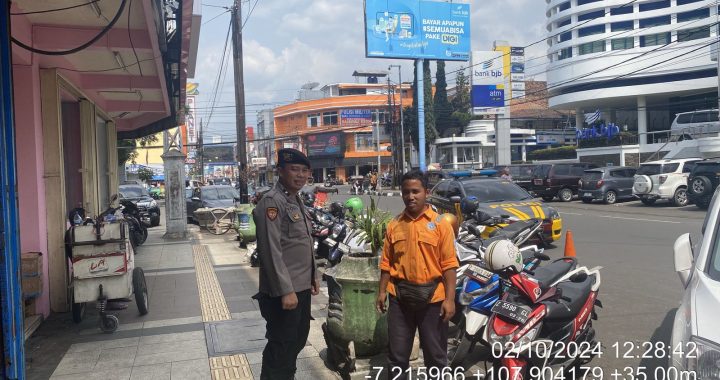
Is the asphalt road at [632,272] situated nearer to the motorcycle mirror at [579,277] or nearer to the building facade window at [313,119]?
the motorcycle mirror at [579,277]

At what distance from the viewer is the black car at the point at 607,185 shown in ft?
74.5

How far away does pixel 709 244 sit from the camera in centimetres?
359

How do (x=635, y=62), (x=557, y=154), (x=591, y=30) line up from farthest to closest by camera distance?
1. (x=591, y=30)
2. (x=635, y=62)
3. (x=557, y=154)

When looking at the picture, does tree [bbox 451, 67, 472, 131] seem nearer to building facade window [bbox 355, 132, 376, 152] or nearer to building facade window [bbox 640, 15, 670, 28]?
building facade window [bbox 355, 132, 376, 152]

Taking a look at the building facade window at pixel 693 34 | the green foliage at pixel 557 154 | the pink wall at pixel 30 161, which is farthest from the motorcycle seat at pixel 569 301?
the building facade window at pixel 693 34

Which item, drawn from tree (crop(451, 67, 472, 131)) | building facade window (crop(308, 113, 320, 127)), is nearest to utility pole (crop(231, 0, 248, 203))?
tree (crop(451, 67, 472, 131))

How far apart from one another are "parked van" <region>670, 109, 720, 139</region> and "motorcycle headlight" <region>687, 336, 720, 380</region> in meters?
33.3

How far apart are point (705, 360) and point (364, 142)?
6188 cm

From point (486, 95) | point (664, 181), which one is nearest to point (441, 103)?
point (486, 95)

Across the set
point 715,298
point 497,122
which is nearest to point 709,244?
point 715,298

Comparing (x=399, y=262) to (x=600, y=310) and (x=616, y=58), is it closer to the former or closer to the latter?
(x=600, y=310)

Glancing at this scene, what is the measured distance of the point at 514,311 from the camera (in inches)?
152

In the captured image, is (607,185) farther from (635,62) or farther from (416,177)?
(635,62)

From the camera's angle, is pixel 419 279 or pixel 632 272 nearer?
pixel 419 279
